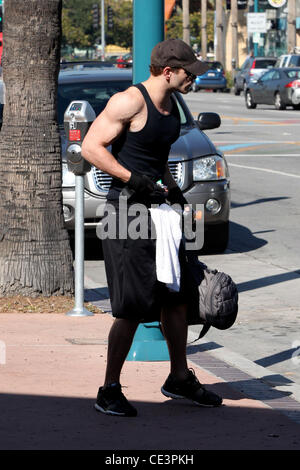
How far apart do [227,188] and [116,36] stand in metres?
103

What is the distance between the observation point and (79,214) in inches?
342

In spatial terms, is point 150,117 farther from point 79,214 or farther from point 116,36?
point 116,36

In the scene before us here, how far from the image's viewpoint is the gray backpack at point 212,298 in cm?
610

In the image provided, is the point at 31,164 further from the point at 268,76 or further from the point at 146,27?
the point at 268,76

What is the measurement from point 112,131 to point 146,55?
165 cm

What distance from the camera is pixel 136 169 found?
5957 millimetres

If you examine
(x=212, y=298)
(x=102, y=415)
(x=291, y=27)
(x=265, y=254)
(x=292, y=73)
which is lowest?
(x=292, y=73)

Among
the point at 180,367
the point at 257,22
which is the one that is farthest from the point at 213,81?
the point at 180,367

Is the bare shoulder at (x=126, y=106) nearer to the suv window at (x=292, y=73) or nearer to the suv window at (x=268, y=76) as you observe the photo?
the suv window at (x=292, y=73)

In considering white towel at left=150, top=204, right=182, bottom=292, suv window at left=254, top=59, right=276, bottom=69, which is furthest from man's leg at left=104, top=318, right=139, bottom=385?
suv window at left=254, top=59, right=276, bottom=69

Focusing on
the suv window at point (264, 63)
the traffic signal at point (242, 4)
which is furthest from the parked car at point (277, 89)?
the traffic signal at point (242, 4)

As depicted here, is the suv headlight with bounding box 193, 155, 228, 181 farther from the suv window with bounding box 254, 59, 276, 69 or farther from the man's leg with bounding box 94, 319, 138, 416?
the suv window with bounding box 254, 59, 276, 69

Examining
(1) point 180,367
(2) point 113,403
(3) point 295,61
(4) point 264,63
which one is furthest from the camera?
(4) point 264,63

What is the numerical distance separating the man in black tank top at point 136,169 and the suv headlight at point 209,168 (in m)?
5.95
